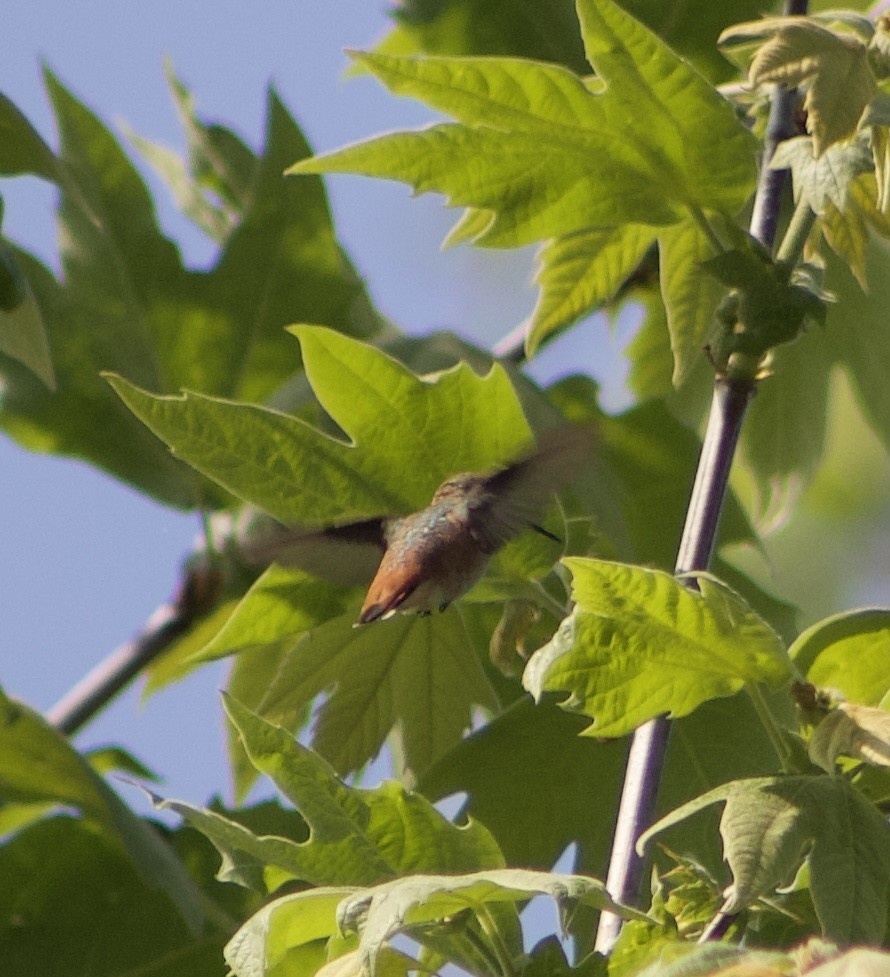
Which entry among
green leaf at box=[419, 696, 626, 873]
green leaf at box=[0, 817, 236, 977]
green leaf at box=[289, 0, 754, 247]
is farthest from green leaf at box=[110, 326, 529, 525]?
green leaf at box=[0, 817, 236, 977]

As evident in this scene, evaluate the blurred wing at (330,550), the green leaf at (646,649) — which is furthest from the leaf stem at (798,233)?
the blurred wing at (330,550)

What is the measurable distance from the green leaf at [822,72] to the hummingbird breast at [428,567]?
46cm

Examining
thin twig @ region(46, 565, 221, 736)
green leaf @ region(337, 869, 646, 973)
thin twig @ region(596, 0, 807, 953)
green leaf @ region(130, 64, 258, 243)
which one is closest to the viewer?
green leaf @ region(337, 869, 646, 973)

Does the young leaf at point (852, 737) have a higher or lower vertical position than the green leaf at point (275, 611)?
lower

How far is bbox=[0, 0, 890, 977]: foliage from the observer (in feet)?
3.51

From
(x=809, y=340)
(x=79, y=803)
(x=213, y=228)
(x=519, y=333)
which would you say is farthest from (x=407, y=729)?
(x=213, y=228)

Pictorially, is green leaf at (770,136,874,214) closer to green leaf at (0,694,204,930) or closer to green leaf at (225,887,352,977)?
green leaf at (225,887,352,977)

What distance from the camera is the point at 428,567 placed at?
1390 millimetres

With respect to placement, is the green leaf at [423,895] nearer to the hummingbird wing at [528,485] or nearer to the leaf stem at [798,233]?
the hummingbird wing at [528,485]

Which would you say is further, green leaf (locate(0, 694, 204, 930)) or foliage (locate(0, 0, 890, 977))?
green leaf (locate(0, 694, 204, 930))

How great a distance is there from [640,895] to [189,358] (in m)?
1.11

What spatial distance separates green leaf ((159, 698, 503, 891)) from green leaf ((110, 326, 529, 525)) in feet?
0.88

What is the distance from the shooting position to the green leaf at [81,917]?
172cm

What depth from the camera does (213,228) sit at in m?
2.25
